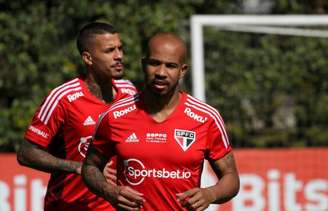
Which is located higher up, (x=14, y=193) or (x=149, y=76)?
(x=149, y=76)

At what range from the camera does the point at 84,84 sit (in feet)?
24.2

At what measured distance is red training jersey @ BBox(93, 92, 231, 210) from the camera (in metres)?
5.75

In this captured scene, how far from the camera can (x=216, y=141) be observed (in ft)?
19.4

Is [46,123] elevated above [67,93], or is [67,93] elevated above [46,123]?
[67,93]

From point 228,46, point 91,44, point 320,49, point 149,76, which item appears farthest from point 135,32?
point 149,76

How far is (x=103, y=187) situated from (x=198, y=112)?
2.35 ft

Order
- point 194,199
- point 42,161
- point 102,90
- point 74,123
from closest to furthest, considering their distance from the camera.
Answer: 1. point 194,199
2. point 42,161
3. point 74,123
4. point 102,90

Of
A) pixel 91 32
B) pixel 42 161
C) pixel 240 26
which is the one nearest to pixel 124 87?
pixel 91 32

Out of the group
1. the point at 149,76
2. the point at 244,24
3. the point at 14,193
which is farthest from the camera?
the point at 244,24

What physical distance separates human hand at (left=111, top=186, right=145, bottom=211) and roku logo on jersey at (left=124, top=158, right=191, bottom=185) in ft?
0.54

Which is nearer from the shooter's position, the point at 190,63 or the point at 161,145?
the point at 161,145

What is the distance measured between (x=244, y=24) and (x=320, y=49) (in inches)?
67.2

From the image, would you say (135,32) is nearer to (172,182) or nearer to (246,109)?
(246,109)

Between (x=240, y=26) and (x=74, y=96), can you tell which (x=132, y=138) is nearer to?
(x=74, y=96)
